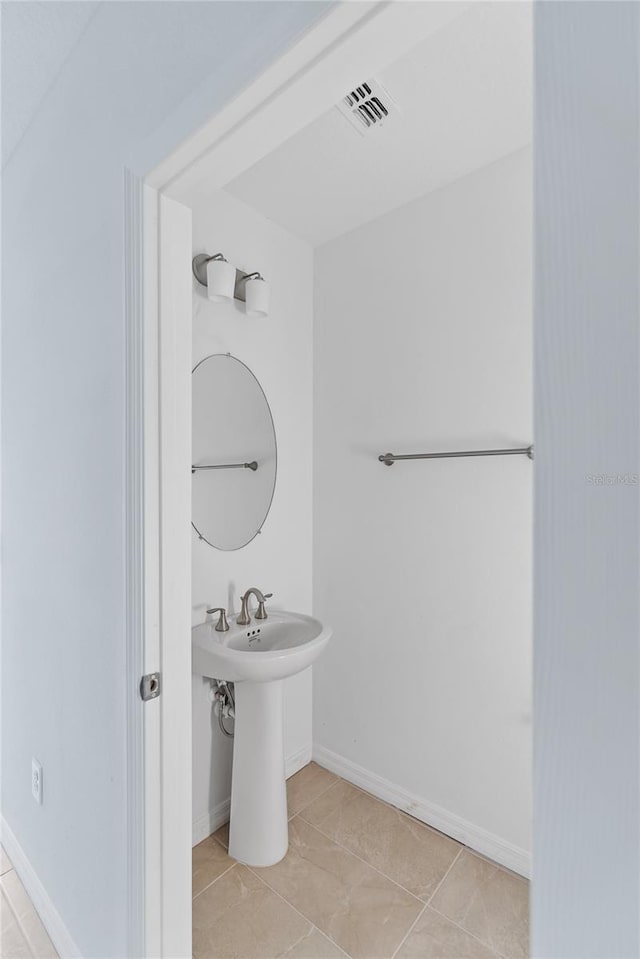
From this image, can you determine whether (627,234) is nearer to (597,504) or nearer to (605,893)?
(597,504)

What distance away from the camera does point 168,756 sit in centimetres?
103

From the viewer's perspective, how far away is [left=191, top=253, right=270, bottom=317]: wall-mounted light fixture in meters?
1.71

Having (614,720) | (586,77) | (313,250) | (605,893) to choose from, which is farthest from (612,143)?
(313,250)

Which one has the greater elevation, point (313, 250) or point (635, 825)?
point (313, 250)

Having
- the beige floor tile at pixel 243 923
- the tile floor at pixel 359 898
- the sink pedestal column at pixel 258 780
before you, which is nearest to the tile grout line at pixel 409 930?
the tile floor at pixel 359 898

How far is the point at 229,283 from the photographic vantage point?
173 cm

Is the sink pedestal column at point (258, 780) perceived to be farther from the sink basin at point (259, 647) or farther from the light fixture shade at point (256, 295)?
the light fixture shade at point (256, 295)

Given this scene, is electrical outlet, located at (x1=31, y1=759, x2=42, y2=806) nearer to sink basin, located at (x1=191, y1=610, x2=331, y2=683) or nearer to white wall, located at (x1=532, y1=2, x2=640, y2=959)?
sink basin, located at (x1=191, y1=610, x2=331, y2=683)

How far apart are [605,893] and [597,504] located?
12.4 inches

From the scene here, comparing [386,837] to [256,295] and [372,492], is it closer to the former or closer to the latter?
[372,492]

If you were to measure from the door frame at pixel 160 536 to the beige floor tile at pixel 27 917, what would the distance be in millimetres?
557

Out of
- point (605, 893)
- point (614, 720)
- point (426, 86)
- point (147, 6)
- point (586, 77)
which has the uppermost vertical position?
point (426, 86)

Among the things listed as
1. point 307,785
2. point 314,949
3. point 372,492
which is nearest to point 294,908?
point 314,949

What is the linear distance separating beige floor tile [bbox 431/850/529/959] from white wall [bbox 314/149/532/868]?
73 mm
